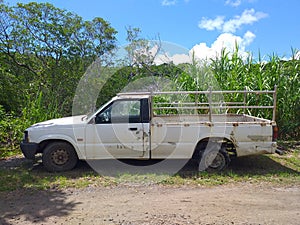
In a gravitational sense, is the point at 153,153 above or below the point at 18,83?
below

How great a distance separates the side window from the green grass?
1138 mm

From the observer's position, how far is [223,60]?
8.63 m

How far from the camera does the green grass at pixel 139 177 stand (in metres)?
4.64

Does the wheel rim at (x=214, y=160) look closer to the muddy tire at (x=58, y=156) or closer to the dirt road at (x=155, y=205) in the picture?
the dirt road at (x=155, y=205)

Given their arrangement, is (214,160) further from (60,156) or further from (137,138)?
(60,156)

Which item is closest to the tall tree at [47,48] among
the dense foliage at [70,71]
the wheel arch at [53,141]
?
the dense foliage at [70,71]

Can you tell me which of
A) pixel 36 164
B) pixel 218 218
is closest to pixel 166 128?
pixel 218 218

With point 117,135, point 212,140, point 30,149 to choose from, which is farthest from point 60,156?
point 212,140

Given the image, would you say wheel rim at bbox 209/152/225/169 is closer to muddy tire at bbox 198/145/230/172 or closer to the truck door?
muddy tire at bbox 198/145/230/172

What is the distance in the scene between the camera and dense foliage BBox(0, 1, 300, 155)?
8.18 meters

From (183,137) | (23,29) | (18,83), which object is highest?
(23,29)

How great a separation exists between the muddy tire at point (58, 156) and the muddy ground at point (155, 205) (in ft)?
3.09

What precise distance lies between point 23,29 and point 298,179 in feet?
39.3

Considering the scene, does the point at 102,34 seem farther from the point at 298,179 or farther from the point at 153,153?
the point at 298,179
